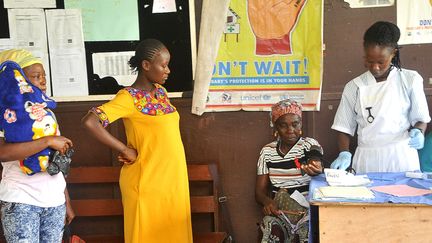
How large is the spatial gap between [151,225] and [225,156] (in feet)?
3.24

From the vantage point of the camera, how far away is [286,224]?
3.02 meters

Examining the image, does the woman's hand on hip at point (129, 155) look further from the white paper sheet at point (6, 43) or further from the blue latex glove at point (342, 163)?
the white paper sheet at point (6, 43)

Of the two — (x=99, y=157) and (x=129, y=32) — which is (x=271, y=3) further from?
(x=99, y=157)

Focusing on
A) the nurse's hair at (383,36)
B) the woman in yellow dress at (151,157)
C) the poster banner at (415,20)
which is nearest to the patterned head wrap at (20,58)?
the woman in yellow dress at (151,157)

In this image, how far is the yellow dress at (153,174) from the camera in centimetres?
284

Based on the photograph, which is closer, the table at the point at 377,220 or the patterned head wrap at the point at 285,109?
the table at the point at 377,220

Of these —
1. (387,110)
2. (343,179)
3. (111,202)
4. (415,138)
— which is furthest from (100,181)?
(415,138)

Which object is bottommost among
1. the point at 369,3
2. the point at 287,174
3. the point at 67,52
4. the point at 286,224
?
the point at 286,224

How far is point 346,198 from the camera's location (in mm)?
2273

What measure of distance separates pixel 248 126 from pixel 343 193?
1.39 meters

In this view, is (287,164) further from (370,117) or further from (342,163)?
(370,117)

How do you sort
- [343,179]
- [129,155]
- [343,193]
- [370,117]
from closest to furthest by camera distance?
1. [343,193]
2. [343,179]
3. [129,155]
4. [370,117]

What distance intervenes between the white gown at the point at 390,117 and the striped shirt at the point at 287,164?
14.9 inches

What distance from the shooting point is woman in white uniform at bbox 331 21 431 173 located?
288cm
